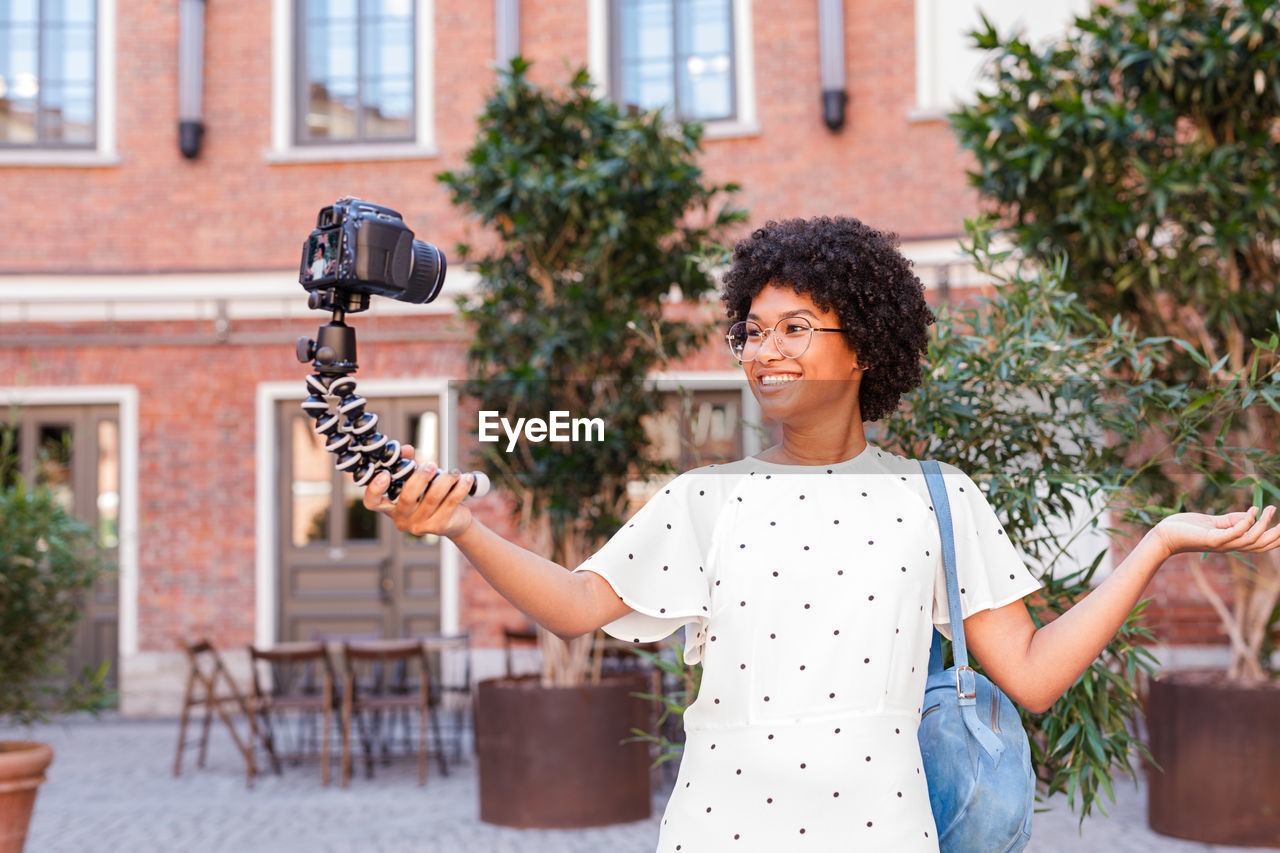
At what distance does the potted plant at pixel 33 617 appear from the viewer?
5.19 meters

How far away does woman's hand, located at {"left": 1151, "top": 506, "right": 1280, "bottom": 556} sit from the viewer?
1.55 metres

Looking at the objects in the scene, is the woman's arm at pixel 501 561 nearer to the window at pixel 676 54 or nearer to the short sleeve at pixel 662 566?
the short sleeve at pixel 662 566

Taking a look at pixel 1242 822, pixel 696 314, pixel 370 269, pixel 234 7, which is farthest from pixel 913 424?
pixel 234 7

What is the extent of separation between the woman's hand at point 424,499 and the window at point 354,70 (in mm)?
10291

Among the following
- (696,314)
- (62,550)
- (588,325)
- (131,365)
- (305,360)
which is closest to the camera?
(305,360)

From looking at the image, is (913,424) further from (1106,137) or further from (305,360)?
(1106,137)

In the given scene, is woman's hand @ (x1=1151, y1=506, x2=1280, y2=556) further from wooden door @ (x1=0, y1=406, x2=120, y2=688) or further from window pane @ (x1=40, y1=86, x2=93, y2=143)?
window pane @ (x1=40, y1=86, x2=93, y2=143)

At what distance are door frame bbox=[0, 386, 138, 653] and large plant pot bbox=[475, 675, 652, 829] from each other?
5651mm

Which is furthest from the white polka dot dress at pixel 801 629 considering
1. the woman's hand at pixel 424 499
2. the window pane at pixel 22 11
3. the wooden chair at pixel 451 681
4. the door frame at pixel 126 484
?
the window pane at pixel 22 11

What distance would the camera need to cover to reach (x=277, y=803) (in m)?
7.03

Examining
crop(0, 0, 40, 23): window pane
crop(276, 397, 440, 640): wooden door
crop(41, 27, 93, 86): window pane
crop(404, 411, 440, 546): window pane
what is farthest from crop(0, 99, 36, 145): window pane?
crop(404, 411, 440, 546): window pane

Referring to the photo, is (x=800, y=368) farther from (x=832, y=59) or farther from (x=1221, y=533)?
(x=832, y=59)

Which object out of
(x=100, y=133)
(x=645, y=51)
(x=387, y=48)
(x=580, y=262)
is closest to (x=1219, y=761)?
(x=580, y=262)

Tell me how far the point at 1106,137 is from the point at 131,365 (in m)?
Answer: 8.29
